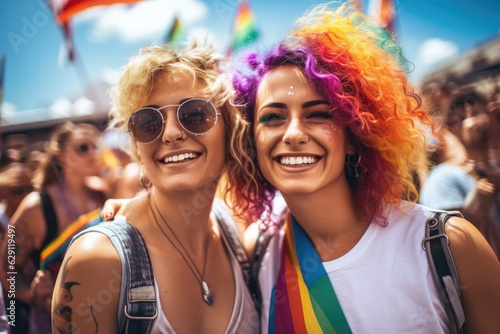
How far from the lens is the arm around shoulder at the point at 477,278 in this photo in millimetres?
1578

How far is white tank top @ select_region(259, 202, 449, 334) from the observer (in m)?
1.63

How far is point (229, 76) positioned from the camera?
6.92 feet

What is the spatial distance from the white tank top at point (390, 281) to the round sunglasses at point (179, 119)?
38.9 inches

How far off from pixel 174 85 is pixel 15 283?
2.11 m

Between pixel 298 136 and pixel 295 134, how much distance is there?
2 centimetres

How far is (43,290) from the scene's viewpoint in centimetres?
254

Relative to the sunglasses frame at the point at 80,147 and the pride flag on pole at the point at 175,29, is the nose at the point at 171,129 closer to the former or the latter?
the sunglasses frame at the point at 80,147

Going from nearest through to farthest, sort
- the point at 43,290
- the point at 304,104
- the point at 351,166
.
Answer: the point at 304,104
the point at 351,166
the point at 43,290

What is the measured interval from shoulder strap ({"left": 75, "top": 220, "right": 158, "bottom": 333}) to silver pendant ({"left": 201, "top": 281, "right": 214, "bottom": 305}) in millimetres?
339

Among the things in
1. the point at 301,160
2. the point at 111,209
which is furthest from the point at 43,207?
the point at 301,160

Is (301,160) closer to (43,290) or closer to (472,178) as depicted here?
(472,178)

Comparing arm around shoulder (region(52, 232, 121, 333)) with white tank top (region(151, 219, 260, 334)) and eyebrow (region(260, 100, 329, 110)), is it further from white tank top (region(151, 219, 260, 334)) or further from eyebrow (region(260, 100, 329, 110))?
eyebrow (region(260, 100, 329, 110))

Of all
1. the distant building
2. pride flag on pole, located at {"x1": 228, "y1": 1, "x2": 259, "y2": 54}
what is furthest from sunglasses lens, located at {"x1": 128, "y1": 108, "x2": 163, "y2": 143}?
pride flag on pole, located at {"x1": 228, "y1": 1, "x2": 259, "y2": 54}

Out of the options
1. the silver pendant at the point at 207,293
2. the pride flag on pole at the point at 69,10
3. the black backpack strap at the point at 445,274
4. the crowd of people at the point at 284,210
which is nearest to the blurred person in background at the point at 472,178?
the crowd of people at the point at 284,210
